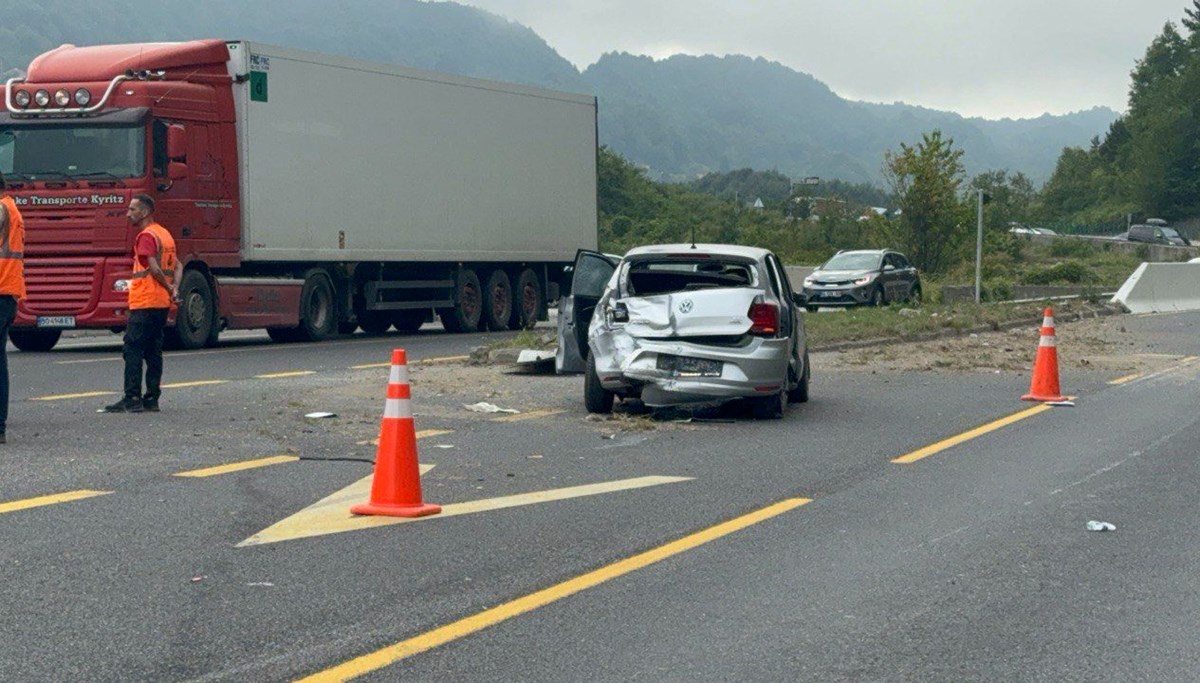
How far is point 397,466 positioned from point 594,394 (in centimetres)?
573

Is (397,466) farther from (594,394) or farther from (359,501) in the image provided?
(594,394)

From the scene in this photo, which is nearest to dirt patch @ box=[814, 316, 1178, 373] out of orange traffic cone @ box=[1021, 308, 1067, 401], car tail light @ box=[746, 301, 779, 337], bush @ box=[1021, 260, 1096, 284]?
orange traffic cone @ box=[1021, 308, 1067, 401]

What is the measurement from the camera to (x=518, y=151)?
3078cm

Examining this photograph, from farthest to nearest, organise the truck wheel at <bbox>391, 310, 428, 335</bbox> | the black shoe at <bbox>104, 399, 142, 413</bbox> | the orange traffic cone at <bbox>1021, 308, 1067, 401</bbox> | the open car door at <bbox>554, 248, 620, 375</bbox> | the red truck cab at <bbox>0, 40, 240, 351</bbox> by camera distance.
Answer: the truck wheel at <bbox>391, 310, 428, 335</bbox>, the red truck cab at <bbox>0, 40, 240, 351</bbox>, the orange traffic cone at <bbox>1021, 308, 1067, 401</bbox>, the open car door at <bbox>554, 248, 620, 375</bbox>, the black shoe at <bbox>104, 399, 142, 413</bbox>

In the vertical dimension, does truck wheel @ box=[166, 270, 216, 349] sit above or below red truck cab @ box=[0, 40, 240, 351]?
below

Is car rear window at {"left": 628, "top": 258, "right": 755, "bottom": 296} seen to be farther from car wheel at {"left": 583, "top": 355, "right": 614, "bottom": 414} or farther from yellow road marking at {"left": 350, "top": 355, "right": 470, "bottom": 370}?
yellow road marking at {"left": 350, "top": 355, "right": 470, "bottom": 370}

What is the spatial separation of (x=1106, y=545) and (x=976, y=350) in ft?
52.0

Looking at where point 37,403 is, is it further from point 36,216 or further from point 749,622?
point 749,622

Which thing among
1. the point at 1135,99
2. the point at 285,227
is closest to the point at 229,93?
the point at 285,227

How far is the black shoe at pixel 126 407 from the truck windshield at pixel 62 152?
8535 mm

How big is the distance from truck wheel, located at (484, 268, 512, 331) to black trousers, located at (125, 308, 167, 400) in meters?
16.1

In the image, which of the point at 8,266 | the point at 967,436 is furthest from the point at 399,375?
the point at 967,436

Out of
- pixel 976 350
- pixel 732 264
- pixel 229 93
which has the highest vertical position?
pixel 229 93

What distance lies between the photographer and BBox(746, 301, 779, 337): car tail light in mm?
14234
